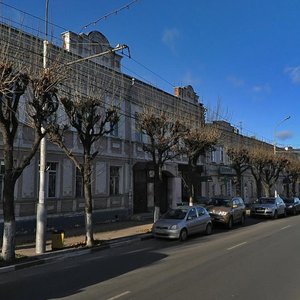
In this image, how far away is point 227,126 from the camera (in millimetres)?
45281

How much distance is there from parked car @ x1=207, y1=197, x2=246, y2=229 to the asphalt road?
24.7 ft

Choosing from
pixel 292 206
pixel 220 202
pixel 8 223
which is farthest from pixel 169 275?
pixel 292 206

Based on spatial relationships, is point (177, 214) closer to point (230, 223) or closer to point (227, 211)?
point (227, 211)

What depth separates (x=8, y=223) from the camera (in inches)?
516

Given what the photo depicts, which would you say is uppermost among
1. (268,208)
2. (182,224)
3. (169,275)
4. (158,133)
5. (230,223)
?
(158,133)

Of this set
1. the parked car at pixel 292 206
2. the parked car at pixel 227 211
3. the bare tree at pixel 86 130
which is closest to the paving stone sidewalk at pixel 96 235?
the bare tree at pixel 86 130

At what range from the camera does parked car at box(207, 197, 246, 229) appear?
23.6 m

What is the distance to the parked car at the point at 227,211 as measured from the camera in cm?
2361

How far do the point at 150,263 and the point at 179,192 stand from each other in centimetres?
2221

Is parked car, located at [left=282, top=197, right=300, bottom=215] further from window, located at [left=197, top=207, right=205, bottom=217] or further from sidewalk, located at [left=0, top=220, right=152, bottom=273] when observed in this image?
window, located at [left=197, top=207, right=205, bottom=217]

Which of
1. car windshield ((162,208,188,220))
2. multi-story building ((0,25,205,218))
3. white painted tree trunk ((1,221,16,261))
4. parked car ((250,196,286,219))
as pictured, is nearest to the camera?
white painted tree trunk ((1,221,16,261))

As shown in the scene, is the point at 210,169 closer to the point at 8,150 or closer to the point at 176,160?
the point at 176,160

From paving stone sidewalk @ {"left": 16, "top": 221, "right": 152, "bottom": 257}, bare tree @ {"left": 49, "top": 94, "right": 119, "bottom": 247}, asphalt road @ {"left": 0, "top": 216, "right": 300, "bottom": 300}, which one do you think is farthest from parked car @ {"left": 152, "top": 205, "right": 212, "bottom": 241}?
bare tree @ {"left": 49, "top": 94, "right": 119, "bottom": 247}

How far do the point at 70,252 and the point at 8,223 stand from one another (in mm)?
2626
